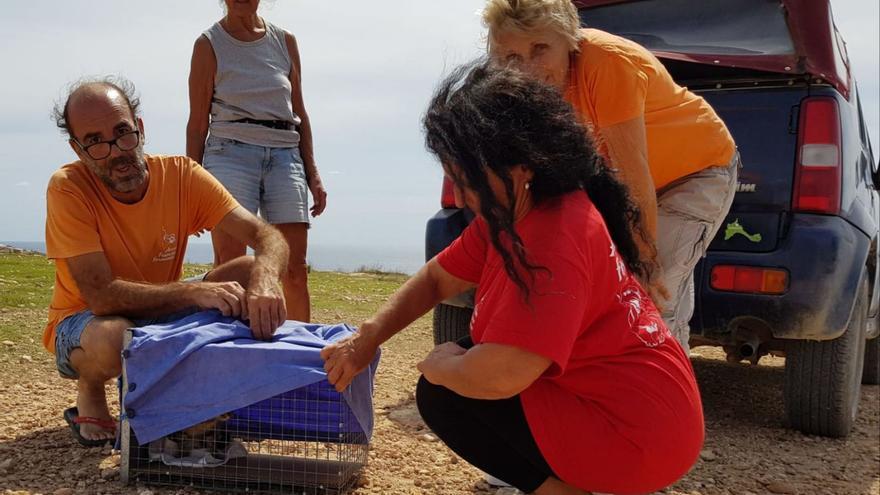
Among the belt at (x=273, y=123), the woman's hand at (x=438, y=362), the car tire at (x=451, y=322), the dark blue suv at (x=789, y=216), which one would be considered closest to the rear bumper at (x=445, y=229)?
the dark blue suv at (x=789, y=216)

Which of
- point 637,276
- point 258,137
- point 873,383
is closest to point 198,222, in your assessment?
point 258,137

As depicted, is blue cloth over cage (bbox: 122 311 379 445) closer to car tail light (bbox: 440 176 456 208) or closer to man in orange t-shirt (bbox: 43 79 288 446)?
man in orange t-shirt (bbox: 43 79 288 446)

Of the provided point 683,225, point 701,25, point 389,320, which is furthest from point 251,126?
point 701,25

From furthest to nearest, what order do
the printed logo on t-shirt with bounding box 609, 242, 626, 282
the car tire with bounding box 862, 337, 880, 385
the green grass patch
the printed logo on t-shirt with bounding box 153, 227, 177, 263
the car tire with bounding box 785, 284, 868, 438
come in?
the green grass patch → the car tire with bounding box 862, 337, 880, 385 → the car tire with bounding box 785, 284, 868, 438 → the printed logo on t-shirt with bounding box 153, 227, 177, 263 → the printed logo on t-shirt with bounding box 609, 242, 626, 282

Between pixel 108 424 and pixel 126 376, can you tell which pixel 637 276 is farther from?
pixel 108 424

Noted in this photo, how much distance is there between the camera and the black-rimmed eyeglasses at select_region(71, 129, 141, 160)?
3318mm

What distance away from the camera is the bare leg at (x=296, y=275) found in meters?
4.40

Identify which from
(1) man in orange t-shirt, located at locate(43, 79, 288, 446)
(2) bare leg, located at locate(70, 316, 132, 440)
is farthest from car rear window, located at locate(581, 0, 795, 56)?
(2) bare leg, located at locate(70, 316, 132, 440)

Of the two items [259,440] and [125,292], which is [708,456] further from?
[125,292]

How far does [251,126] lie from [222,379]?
1.94 metres

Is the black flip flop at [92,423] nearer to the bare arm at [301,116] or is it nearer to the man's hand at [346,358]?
the man's hand at [346,358]

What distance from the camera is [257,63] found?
14.5ft

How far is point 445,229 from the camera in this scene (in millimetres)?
4164

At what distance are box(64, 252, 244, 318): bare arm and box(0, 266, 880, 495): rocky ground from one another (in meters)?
0.56
